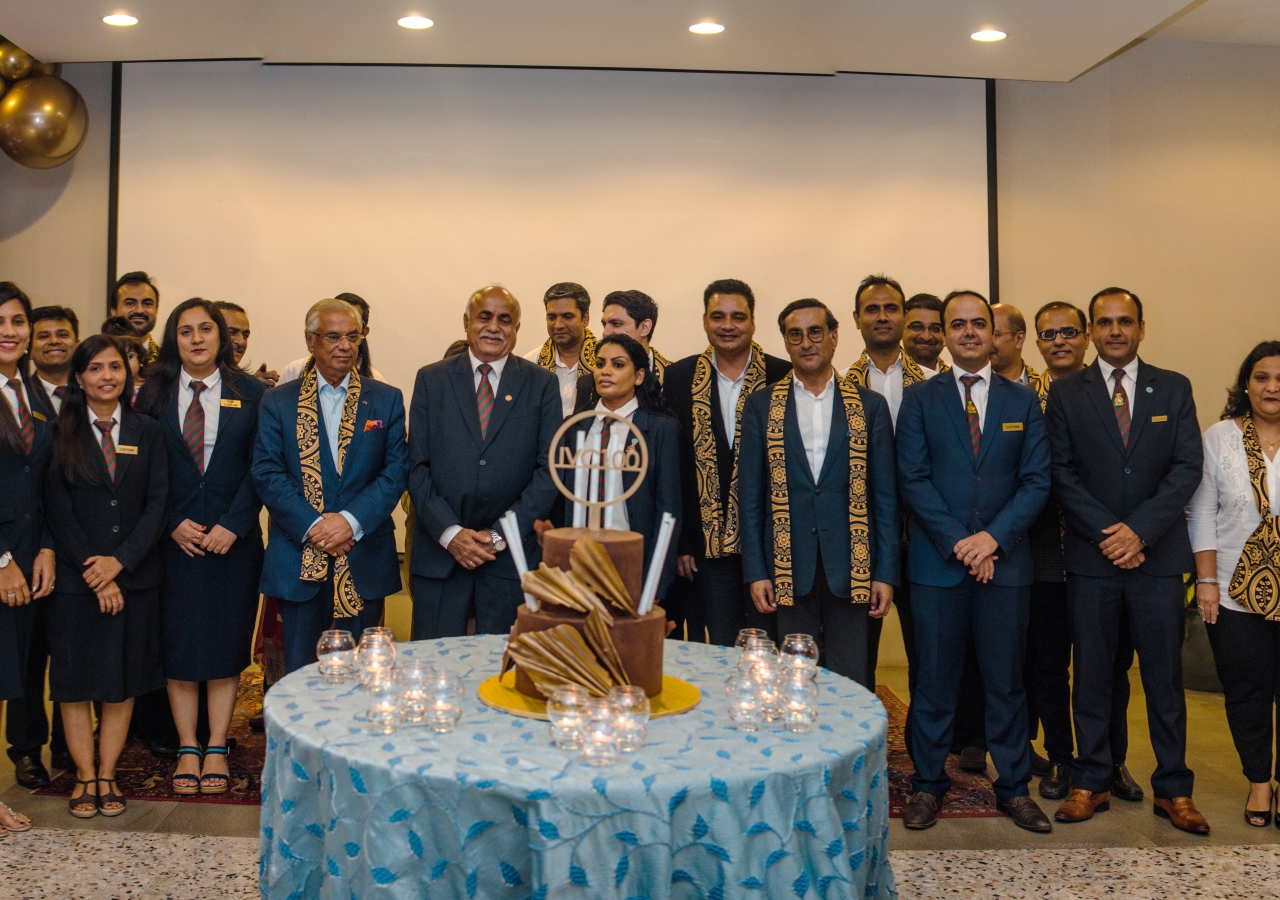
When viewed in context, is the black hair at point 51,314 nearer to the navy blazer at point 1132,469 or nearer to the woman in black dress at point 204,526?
the woman in black dress at point 204,526

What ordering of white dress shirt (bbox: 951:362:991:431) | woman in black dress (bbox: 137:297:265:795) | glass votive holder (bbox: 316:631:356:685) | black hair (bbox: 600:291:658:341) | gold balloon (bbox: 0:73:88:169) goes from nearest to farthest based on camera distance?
glass votive holder (bbox: 316:631:356:685)
white dress shirt (bbox: 951:362:991:431)
woman in black dress (bbox: 137:297:265:795)
black hair (bbox: 600:291:658:341)
gold balloon (bbox: 0:73:88:169)

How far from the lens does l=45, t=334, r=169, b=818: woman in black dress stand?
3.80m

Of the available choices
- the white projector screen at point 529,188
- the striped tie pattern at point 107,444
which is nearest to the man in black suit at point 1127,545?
the white projector screen at point 529,188

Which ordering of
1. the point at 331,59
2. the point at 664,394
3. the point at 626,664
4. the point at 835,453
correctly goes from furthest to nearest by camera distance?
the point at 331,59 → the point at 664,394 → the point at 835,453 → the point at 626,664

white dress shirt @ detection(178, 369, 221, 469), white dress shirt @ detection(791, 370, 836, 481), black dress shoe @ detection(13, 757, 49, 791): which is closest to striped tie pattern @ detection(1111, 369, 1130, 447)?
white dress shirt @ detection(791, 370, 836, 481)

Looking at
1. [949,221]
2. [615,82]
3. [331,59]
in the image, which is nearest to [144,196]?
[331,59]

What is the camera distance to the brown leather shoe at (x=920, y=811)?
3729mm

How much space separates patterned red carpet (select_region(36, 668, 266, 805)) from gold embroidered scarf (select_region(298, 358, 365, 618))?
30.1 inches

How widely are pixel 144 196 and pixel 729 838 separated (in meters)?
6.06

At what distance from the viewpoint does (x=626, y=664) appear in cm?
237

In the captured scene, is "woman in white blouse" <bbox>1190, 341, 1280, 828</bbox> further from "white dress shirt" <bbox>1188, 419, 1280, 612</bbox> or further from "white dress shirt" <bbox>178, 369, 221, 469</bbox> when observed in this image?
"white dress shirt" <bbox>178, 369, 221, 469</bbox>

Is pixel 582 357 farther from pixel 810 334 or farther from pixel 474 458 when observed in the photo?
pixel 810 334

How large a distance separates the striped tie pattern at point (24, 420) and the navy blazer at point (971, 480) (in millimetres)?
3015

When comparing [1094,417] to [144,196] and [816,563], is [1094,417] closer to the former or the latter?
[816,563]
